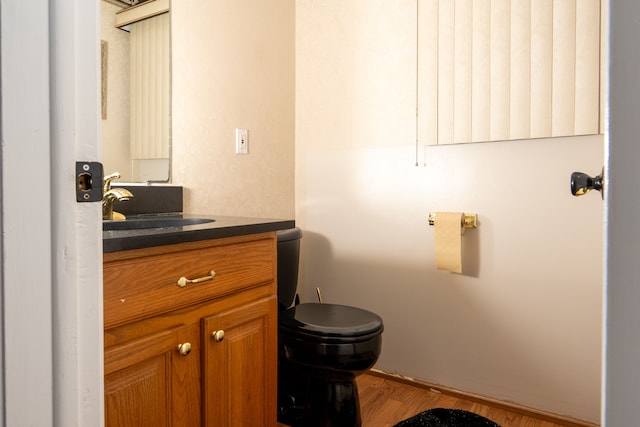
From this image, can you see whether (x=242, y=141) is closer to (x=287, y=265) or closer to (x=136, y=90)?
(x=136, y=90)

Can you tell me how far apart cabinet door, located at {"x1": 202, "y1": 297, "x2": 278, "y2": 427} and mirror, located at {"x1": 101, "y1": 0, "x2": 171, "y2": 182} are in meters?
0.75

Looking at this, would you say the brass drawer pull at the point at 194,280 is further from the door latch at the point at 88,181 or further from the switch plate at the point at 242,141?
the switch plate at the point at 242,141

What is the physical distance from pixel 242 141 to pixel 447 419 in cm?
147

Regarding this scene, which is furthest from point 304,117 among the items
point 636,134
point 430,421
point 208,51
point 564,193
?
point 636,134

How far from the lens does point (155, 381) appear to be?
2.93ft

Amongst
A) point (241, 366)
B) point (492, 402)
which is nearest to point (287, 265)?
point (241, 366)

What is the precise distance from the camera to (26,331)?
485 mm

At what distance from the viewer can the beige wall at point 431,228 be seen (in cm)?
159

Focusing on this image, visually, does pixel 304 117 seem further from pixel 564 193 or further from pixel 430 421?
pixel 430 421

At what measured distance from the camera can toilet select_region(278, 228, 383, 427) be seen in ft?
4.52

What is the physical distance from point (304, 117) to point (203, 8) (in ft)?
2.43


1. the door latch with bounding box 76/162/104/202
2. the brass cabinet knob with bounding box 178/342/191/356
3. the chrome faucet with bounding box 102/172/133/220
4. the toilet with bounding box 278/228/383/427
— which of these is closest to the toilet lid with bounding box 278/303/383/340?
the toilet with bounding box 278/228/383/427

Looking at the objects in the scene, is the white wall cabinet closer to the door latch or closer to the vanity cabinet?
the vanity cabinet

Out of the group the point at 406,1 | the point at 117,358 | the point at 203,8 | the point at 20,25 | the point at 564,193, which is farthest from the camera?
the point at 406,1
